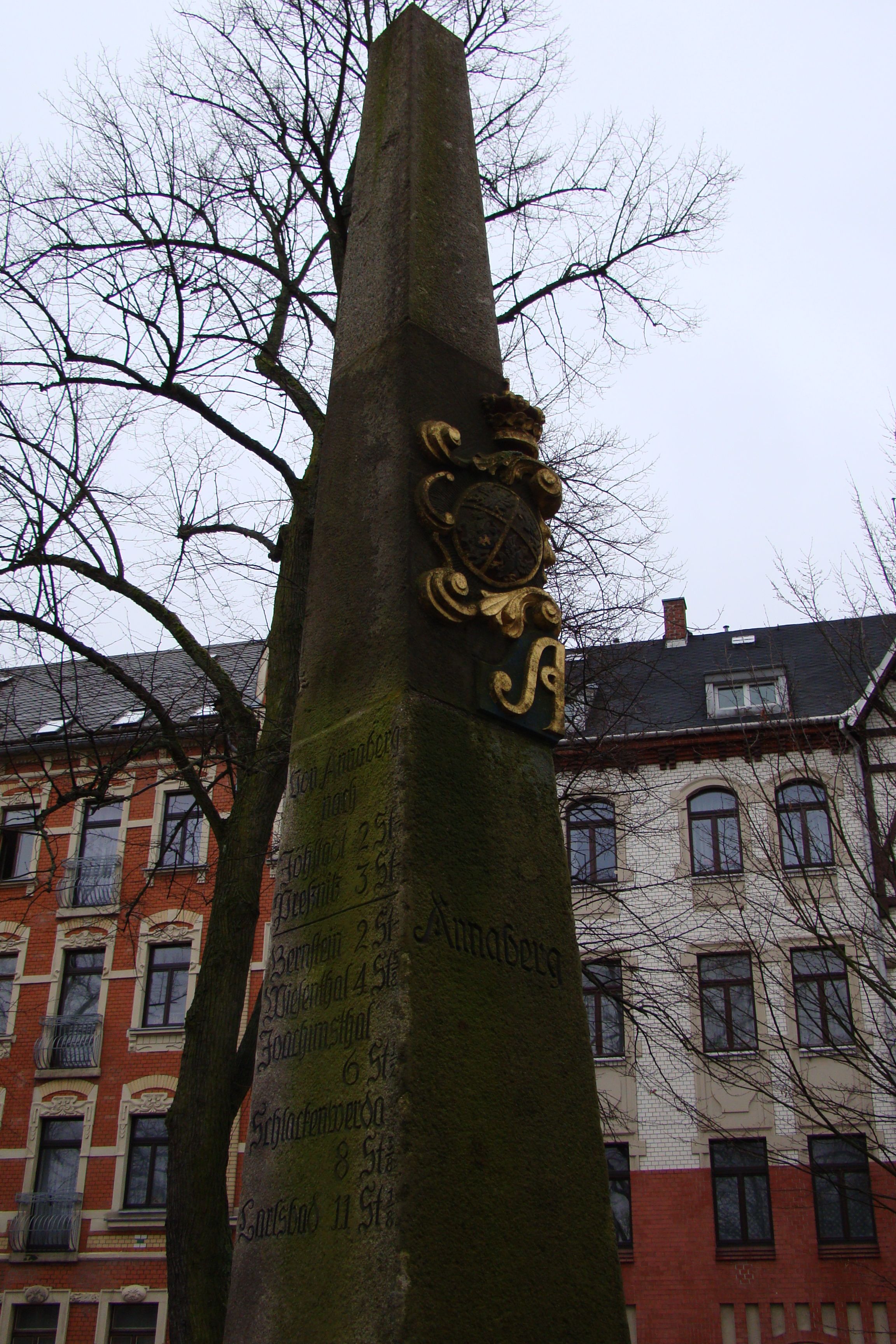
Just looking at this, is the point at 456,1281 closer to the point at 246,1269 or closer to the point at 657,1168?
the point at 246,1269

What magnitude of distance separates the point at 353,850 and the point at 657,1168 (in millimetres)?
15822

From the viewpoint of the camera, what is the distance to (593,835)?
61.4 ft

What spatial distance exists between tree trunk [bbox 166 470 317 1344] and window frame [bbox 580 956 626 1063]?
2058 mm

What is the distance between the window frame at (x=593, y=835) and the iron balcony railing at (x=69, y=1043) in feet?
25.3

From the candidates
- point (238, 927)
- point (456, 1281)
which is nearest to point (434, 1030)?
point (456, 1281)

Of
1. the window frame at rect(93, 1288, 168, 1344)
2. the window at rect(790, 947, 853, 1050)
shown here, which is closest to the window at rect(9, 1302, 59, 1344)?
the window frame at rect(93, 1288, 168, 1344)

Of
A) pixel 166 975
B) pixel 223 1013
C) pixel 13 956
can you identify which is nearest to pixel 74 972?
pixel 13 956

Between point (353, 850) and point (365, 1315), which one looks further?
point (353, 850)

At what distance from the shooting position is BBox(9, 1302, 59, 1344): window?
18.7 m

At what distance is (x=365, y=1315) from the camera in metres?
2.52

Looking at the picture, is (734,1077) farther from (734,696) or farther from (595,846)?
(734,696)

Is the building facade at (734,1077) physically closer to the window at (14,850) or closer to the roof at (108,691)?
the roof at (108,691)

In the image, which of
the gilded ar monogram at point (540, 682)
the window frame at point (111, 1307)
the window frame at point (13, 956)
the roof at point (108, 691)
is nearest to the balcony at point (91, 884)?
the window frame at point (13, 956)

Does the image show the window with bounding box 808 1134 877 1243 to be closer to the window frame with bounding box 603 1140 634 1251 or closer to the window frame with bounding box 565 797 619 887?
the window frame with bounding box 603 1140 634 1251
